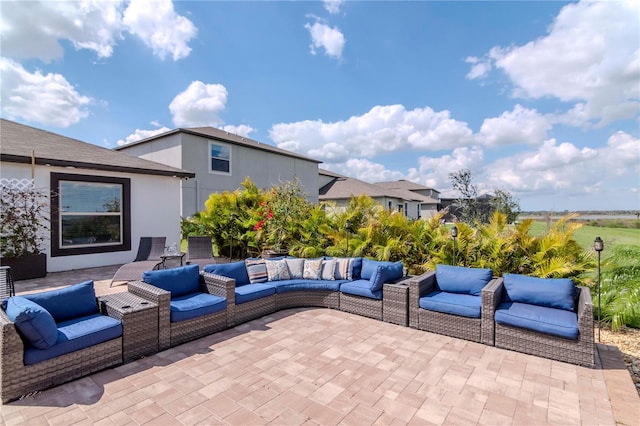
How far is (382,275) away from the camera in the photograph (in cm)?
527

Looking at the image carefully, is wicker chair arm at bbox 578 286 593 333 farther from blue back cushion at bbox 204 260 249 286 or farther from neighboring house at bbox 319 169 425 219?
neighboring house at bbox 319 169 425 219

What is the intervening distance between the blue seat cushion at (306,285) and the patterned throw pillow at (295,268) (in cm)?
24

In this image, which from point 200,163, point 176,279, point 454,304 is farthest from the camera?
point 200,163

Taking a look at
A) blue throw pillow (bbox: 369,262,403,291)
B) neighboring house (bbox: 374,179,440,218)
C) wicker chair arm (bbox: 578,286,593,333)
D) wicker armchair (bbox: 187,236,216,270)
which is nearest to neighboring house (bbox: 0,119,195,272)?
wicker armchair (bbox: 187,236,216,270)

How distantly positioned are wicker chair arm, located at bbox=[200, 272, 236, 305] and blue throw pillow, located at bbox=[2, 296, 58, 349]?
2.03 m

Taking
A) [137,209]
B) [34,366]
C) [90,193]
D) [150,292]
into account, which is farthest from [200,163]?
[34,366]

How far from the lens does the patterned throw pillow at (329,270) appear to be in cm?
604

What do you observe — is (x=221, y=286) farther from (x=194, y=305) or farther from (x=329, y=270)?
(x=329, y=270)

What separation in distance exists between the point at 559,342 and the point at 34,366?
579cm

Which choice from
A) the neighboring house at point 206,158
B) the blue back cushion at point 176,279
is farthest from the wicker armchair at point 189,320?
the neighboring house at point 206,158

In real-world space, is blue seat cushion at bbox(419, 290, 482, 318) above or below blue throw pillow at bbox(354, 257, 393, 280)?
below

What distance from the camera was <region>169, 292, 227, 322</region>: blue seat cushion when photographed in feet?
13.4

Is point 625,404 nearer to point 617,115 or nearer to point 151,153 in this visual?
point 617,115

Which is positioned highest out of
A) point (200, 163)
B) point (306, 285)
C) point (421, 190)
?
point (421, 190)
